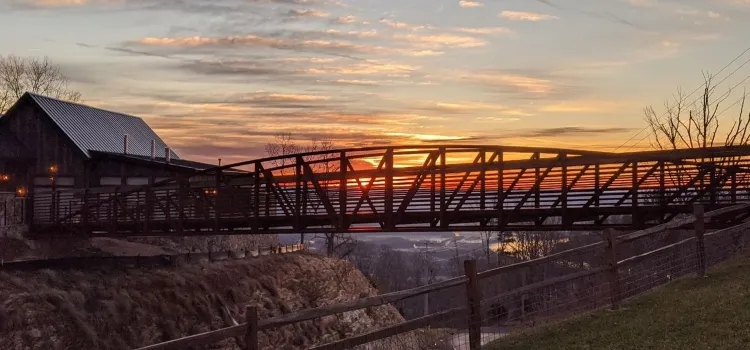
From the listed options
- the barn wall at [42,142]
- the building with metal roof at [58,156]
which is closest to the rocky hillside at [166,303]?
the building with metal roof at [58,156]

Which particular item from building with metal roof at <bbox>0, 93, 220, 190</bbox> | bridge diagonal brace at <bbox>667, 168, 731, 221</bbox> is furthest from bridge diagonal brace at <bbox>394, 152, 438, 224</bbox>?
building with metal roof at <bbox>0, 93, 220, 190</bbox>

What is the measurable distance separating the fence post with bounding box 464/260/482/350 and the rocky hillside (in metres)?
6.51

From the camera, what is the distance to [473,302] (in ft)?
43.2

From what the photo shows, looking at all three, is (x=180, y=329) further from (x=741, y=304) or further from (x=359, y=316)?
(x=741, y=304)

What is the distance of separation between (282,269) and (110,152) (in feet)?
60.4

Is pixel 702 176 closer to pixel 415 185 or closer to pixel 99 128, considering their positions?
pixel 415 185

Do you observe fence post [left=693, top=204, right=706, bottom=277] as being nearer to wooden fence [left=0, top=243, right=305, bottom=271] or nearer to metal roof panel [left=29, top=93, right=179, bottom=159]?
wooden fence [left=0, top=243, right=305, bottom=271]

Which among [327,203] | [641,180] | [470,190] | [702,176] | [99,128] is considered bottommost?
[327,203]

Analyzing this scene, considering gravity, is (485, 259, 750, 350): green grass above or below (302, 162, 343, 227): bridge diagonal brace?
below

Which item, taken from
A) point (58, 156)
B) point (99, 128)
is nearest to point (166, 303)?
point (58, 156)

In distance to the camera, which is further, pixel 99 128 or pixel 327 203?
pixel 99 128

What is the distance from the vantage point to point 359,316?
41.8m

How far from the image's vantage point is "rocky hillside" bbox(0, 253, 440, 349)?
84.0 ft

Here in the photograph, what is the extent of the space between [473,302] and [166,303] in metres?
21.8
